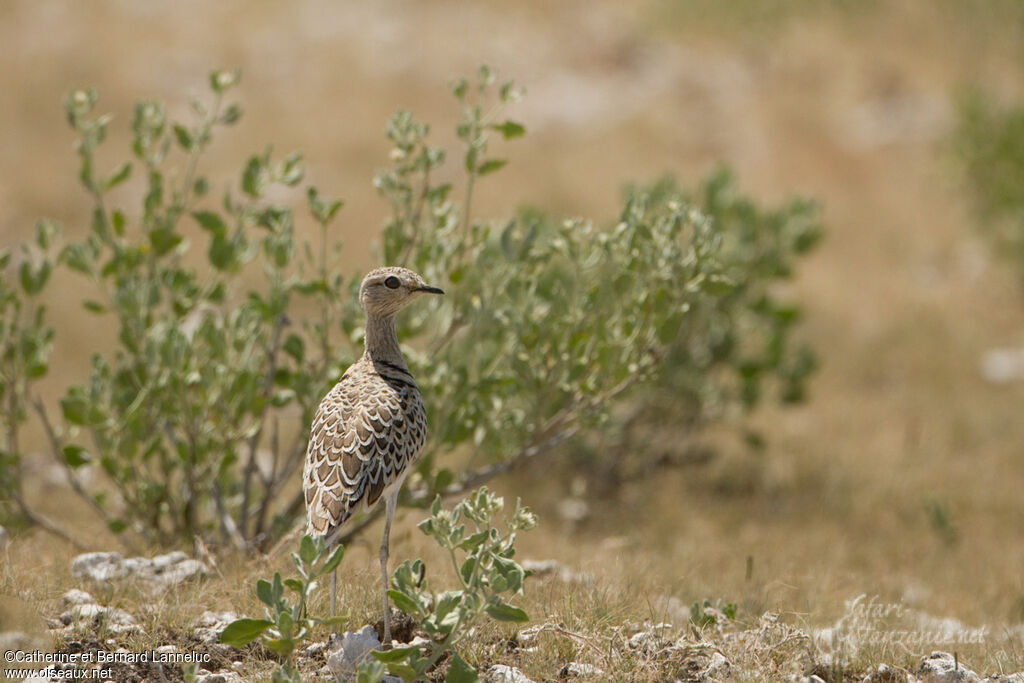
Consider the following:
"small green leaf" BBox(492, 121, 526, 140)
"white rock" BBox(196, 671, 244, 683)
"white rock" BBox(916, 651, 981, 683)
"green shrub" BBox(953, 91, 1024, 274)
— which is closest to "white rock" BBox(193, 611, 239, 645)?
"white rock" BBox(196, 671, 244, 683)

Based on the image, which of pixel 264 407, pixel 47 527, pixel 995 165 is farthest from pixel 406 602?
pixel 995 165

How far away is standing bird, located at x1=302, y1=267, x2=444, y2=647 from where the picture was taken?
395cm

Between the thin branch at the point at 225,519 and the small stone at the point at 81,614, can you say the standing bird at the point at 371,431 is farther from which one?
the thin branch at the point at 225,519

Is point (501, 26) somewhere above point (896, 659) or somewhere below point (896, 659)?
above

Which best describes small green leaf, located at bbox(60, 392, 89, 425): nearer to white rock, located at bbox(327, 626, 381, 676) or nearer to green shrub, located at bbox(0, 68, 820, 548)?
green shrub, located at bbox(0, 68, 820, 548)

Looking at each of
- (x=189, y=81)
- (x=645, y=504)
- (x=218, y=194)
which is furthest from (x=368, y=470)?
(x=189, y=81)

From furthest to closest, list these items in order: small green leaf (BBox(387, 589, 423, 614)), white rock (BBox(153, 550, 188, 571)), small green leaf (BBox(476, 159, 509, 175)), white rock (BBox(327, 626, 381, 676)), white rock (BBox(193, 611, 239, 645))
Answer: small green leaf (BBox(476, 159, 509, 175)), white rock (BBox(153, 550, 188, 571)), white rock (BBox(193, 611, 239, 645)), white rock (BBox(327, 626, 381, 676)), small green leaf (BBox(387, 589, 423, 614))

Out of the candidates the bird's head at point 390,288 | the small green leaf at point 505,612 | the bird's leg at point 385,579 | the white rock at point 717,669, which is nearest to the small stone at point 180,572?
the bird's leg at point 385,579

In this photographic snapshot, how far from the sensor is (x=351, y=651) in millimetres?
3787

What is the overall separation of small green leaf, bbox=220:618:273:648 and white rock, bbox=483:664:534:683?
3.01 ft

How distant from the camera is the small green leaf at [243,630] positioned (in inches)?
134

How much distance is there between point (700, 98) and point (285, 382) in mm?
15526

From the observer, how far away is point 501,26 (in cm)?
2083

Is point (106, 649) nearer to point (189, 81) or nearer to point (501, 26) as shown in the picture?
point (189, 81)
